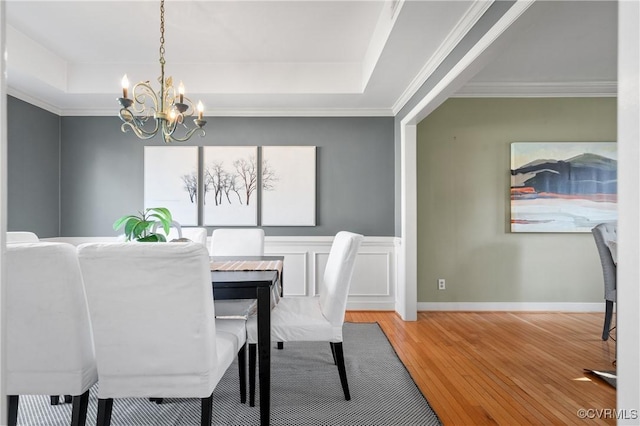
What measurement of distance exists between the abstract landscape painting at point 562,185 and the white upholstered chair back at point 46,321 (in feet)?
13.2

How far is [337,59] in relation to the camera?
3604mm

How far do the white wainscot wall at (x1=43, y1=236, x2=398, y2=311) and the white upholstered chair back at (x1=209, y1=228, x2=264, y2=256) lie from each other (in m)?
0.94

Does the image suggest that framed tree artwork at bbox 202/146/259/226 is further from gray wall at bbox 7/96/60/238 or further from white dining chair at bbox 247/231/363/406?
white dining chair at bbox 247/231/363/406

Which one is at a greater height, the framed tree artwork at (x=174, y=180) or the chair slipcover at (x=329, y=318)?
the framed tree artwork at (x=174, y=180)

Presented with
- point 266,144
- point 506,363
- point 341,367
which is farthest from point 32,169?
point 506,363

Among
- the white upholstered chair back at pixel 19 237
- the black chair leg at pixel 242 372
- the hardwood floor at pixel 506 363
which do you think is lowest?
the hardwood floor at pixel 506 363

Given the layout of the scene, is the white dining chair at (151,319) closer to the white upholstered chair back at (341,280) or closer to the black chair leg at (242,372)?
the black chair leg at (242,372)

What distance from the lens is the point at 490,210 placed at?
4148mm

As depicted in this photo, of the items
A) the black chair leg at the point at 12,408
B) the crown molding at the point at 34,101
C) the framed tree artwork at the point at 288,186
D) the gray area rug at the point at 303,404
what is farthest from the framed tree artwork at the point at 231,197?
the black chair leg at the point at 12,408

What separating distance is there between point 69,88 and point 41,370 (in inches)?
125

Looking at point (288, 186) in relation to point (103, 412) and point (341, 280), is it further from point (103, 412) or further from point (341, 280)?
point (103, 412)

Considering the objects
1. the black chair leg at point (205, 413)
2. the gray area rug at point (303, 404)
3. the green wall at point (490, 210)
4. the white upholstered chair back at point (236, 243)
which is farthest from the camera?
the green wall at point (490, 210)

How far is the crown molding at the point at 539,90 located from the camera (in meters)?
4.00

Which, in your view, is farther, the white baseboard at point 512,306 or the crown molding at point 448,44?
the white baseboard at point 512,306
